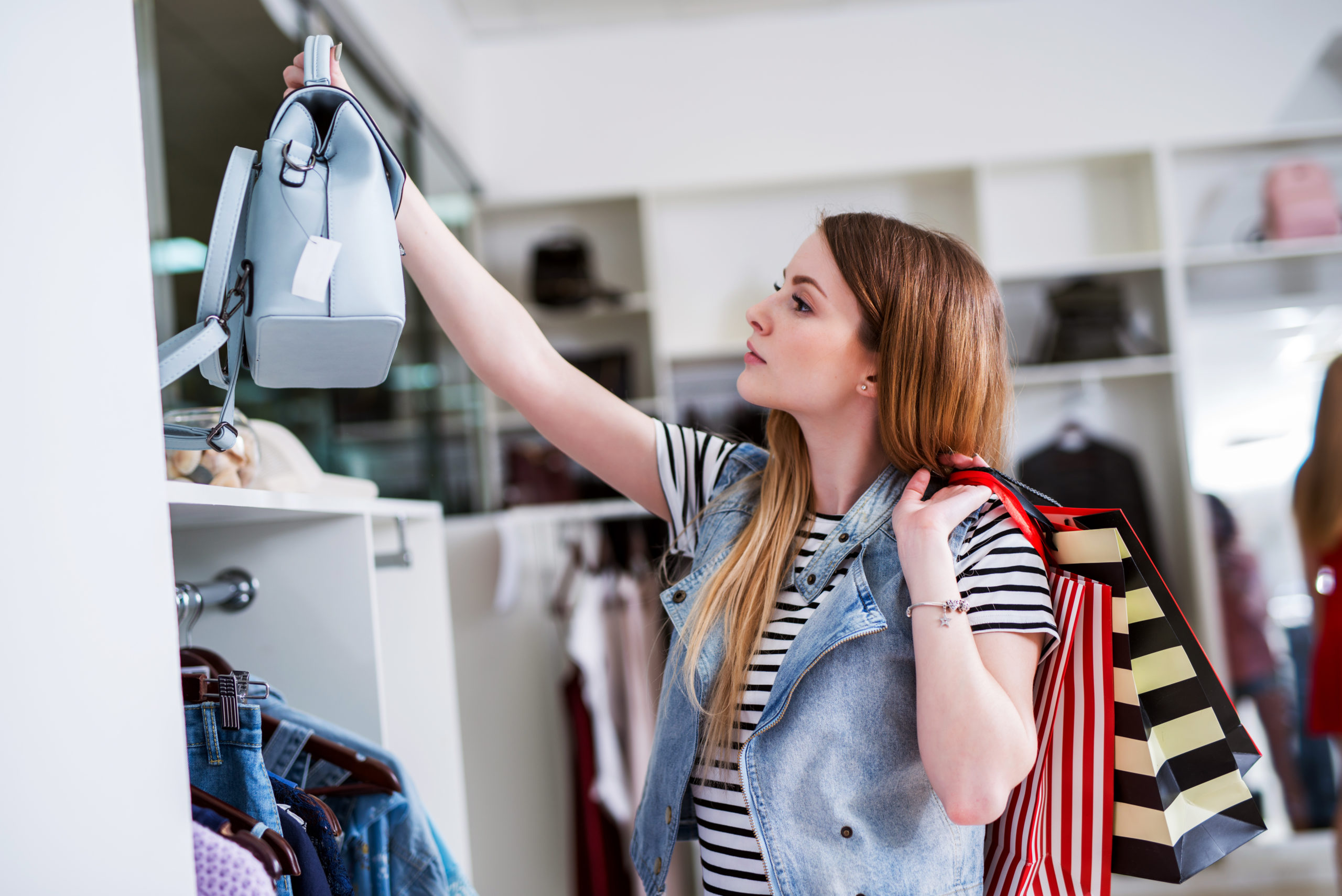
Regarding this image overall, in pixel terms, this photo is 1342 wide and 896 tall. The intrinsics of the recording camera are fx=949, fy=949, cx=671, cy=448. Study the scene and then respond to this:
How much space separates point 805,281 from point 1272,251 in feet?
9.02

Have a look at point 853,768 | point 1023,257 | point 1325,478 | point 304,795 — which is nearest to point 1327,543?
point 1325,478

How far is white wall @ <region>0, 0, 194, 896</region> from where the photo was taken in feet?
1.99

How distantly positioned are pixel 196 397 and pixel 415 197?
0.91m

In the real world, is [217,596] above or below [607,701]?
above

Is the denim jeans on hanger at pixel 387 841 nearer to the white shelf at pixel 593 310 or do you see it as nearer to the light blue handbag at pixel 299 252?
the light blue handbag at pixel 299 252

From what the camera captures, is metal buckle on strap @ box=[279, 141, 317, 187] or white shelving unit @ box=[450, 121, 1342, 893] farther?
white shelving unit @ box=[450, 121, 1342, 893]

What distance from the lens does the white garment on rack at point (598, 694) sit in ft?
7.86

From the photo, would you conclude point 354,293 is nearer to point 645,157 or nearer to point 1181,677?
point 1181,677

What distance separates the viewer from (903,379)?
3.63ft

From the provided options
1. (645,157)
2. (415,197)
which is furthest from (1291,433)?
(415,197)

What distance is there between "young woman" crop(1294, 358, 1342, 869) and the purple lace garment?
8.29 ft

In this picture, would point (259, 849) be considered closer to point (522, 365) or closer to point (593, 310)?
point (522, 365)

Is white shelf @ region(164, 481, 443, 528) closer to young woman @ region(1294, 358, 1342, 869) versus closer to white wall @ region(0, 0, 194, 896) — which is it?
white wall @ region(0, 0, 194, 896)

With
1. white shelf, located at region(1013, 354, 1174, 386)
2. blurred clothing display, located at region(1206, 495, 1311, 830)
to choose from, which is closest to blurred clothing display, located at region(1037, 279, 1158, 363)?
white shelf, located at region(1013, 354, 1174, 386)
